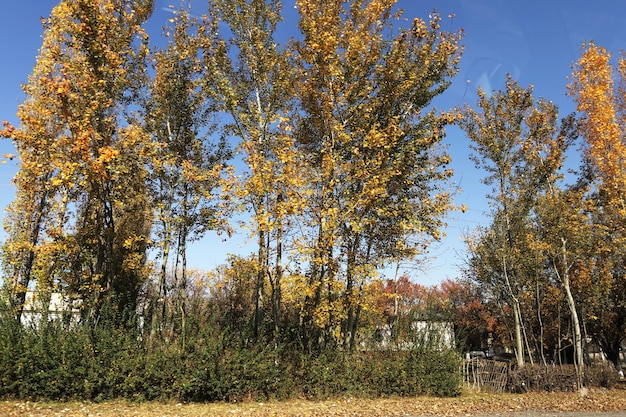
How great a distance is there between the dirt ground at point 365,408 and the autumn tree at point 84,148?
3.12 metres

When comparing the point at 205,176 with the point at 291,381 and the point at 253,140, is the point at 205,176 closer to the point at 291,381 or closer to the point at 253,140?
the point at 253,140

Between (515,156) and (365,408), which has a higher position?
Answer: (515,156)

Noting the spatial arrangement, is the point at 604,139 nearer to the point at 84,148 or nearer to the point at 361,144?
the point at 361,144

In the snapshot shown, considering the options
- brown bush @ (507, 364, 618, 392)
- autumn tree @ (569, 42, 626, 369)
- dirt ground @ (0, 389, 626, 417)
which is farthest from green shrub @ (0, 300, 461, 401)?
autumn tree @ (569, 42, 626, 369)

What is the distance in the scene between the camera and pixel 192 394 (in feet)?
34.6

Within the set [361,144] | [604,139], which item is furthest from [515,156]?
[361,144]

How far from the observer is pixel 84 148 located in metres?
10.6

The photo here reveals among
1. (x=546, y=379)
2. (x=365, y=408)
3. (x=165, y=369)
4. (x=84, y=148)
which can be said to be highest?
(x=84, y=148)

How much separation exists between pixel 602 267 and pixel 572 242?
6.19 metres

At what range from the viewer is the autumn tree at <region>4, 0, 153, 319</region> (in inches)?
427

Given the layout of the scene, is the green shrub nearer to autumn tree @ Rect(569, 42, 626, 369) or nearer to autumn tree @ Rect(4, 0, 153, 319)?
autumn tree @ Rect(4, 0, 153, 319)

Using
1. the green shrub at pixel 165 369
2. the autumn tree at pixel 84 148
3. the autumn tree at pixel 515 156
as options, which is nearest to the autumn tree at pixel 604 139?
the autumn tree at pixel 515 156

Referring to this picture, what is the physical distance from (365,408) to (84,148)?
9598mm

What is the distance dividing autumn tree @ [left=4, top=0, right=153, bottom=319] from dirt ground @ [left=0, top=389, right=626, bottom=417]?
3116 millimetres
